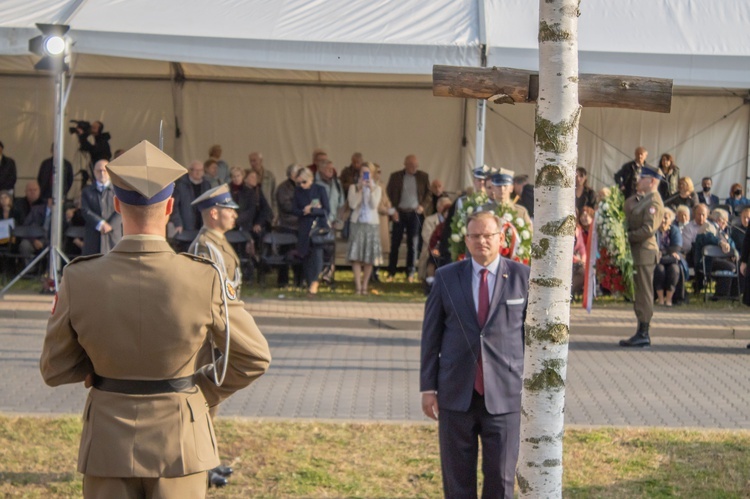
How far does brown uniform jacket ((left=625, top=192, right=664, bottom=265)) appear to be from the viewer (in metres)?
13.0

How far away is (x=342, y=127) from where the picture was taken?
21453 millimetres

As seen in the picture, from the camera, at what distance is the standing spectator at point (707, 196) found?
65.4ft

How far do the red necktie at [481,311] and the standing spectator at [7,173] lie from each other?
15.5 m

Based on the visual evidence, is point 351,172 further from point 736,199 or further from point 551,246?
point 551,246

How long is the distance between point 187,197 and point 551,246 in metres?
13.5

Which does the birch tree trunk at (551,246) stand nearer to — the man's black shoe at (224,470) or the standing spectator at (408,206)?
the man's black shoe at (224,470)

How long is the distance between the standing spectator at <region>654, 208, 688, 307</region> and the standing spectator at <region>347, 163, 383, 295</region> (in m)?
4.62

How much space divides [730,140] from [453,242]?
34.6 feet

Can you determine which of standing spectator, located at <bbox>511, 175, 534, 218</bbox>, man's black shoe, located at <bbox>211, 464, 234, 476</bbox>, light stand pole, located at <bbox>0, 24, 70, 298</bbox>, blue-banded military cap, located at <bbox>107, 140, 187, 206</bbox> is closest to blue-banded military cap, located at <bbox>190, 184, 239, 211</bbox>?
man's black shoe, located at <bbox>211, 464, 234, 476</bbox>

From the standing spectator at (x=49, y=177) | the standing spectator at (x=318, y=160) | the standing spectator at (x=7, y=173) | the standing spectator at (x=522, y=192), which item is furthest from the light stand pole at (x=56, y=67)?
the standing spectator at (x=522, y=192)

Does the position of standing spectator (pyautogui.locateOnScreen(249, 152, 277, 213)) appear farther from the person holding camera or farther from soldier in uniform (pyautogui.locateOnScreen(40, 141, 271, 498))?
soldier in uniform (pyautogui.locateOnScreen(40, 141, 271, 498))

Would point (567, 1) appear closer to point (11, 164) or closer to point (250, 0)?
point (250, 0)

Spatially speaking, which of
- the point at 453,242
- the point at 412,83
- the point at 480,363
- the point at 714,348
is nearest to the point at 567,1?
the point at 480,363

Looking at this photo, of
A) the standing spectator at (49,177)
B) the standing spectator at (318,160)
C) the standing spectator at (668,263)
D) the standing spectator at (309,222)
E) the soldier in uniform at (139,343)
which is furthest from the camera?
the standing spectator at (49,177)
